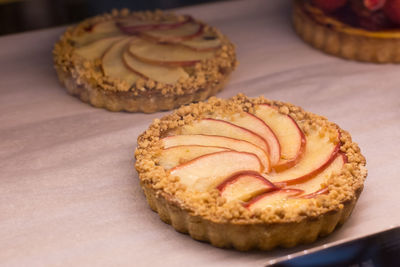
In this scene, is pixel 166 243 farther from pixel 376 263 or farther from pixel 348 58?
pixel 348 58

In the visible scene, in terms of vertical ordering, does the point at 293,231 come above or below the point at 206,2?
below

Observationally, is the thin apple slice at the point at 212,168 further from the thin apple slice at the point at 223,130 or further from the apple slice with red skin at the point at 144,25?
the apple slice with red skin at the point at 144,25

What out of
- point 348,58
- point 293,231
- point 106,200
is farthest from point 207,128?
point 348,58

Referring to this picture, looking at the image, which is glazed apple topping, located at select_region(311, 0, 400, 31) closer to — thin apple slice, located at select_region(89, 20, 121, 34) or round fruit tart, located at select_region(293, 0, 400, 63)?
round fruit tart, located at select_region(293, 0, 400, 63)

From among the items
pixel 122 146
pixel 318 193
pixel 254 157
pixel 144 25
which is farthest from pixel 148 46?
pixel 318 193

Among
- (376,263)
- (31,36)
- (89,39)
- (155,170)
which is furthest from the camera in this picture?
(31,36)

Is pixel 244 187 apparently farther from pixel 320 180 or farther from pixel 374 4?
pixel 374 4

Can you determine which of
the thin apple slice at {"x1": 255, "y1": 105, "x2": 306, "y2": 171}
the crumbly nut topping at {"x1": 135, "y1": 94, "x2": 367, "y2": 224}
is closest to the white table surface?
the crumbly nut topping at {"x1": 135, "y1": 94, "x2": 367, "y2": 224}
